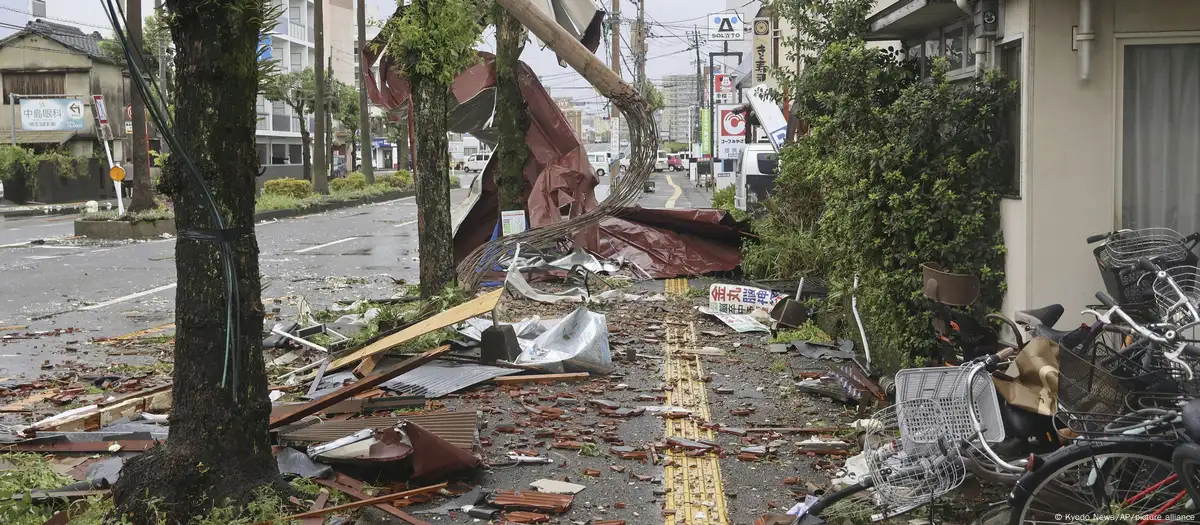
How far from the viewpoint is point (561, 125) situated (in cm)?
1738

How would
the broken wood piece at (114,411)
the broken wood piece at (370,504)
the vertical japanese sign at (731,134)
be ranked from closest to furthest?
the broken wood piece at (370,504) → the broken wood piece at (114,411) → the vertical japanese sign at (731,134)

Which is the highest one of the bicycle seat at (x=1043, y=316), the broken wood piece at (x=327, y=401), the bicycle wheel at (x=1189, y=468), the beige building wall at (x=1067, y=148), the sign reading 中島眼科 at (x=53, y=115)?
the sign reading 中島眼科 at (x=53, y=115)

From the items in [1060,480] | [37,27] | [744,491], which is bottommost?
[744,491]

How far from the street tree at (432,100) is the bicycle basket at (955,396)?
723 centimetres

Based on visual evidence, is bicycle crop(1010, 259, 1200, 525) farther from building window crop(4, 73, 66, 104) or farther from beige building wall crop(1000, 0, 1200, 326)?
building window crop(4, 73, 66, 104)

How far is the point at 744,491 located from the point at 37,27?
176ft

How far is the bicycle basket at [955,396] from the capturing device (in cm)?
487

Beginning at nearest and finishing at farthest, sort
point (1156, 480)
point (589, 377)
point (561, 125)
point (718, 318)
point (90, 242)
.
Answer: point (1156, 480)
point (589, 377)
point (718, 318)
point (561, 125)
point (90, 242)

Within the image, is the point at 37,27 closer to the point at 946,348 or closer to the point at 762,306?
the point at 762,306

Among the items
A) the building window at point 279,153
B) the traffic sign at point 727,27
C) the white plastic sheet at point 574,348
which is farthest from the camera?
the building window at point 279,153

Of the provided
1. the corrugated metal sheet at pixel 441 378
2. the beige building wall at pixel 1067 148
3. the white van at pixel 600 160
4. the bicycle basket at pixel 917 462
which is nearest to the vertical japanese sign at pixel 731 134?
the corrugated metal sheet at pixel 441 378

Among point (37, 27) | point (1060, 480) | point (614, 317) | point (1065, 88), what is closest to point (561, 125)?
point (614, 317)

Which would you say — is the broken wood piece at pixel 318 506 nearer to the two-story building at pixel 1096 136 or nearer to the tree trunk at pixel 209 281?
the tree trunk at pixel 209 281

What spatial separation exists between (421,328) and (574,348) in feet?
4.44
